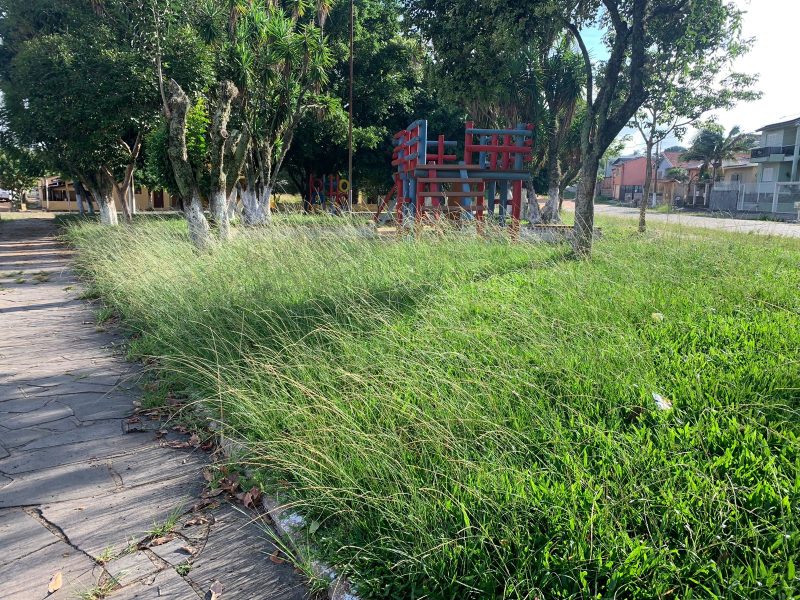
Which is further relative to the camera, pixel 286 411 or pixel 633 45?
pixel 633 45

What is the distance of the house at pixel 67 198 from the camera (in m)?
47.4

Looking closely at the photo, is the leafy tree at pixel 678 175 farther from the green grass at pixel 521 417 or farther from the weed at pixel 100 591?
the weed at pixel 100 591

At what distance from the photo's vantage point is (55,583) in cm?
276

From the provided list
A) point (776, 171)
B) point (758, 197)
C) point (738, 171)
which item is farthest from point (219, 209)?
point (738, 171)

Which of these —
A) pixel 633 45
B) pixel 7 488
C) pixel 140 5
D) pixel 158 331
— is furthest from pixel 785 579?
pixel 140 5

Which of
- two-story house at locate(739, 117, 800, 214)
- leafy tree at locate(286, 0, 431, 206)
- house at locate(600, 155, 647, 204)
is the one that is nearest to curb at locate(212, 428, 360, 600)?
leafy tree at locate(286, 0, 431, 206)

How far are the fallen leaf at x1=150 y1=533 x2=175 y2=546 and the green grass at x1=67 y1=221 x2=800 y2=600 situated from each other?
62 cm

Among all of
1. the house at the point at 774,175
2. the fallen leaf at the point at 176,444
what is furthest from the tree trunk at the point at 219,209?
the house at the point at 774,175

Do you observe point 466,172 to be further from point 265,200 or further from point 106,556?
point 106,556

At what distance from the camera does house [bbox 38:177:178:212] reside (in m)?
47.4

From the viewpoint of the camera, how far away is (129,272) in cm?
834

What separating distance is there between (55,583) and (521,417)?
8.10ft

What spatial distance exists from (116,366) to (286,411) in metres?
3.10

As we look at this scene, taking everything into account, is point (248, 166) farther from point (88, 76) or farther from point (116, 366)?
point (116, 366)
